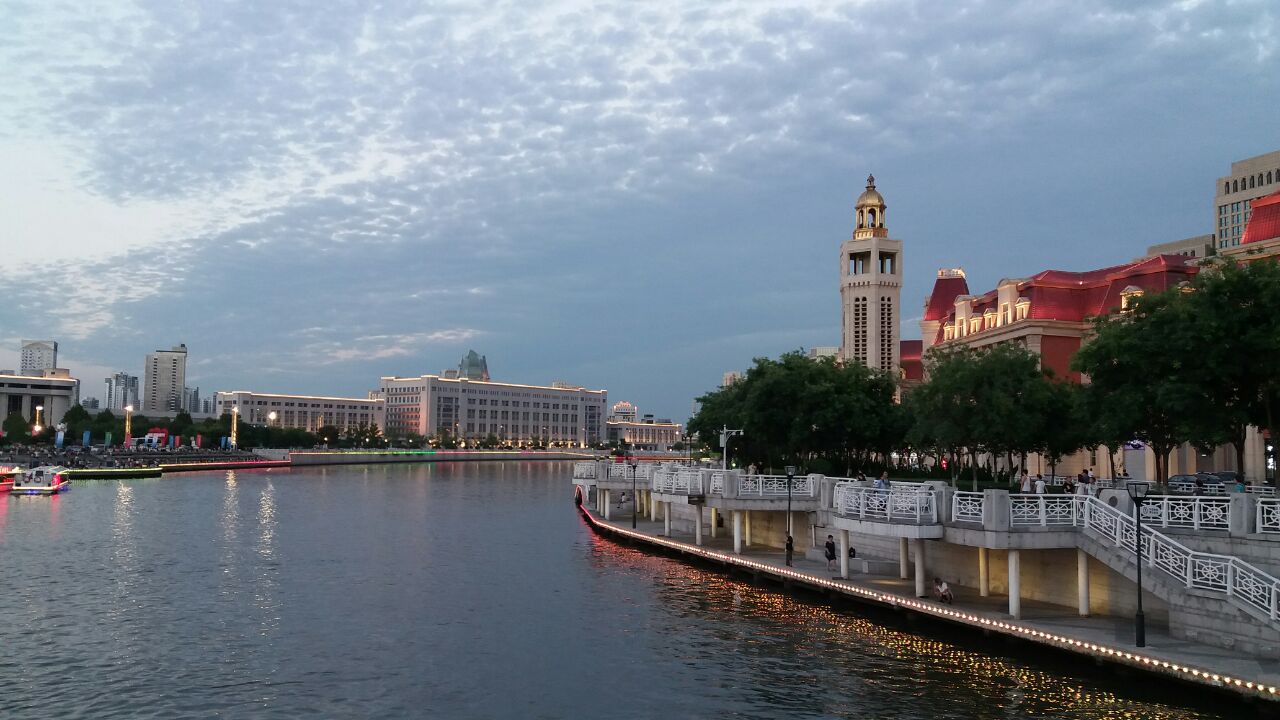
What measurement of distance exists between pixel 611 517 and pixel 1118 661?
51.7m

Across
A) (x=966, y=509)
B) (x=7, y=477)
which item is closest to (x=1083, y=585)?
(x=966, y=509)

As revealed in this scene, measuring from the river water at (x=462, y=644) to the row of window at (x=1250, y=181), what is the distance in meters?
137

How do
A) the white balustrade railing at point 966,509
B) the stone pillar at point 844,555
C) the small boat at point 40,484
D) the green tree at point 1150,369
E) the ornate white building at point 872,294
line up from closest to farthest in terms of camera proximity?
the white balustrade railing at point 966,509, the green tree at point 1150,369, the stone pillar at point 844,555, the small boat at point 40,484, the ornate white building at point 872,294

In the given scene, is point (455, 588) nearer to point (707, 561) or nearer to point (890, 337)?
point (707, 561)

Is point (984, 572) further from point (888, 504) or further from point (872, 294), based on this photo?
point (872, 294)

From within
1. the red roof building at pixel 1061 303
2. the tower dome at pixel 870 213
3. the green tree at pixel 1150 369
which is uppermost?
the tower dome at pixel 870 213

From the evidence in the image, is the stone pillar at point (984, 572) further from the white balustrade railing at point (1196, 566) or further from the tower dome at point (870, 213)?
the tower dome at point (870, 213)

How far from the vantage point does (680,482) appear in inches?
2160

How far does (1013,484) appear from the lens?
51.7m

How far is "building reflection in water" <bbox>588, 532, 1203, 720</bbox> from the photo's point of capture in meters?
27.0

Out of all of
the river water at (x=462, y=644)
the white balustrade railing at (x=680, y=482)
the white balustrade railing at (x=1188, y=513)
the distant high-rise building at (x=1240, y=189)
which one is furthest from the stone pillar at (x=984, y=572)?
the distant high-rise building at (x=1240, y=189)

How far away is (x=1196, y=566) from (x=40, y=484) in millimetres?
114216

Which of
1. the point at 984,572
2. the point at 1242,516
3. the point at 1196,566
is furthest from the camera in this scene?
the point at 984,572

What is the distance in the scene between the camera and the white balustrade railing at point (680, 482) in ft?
175
